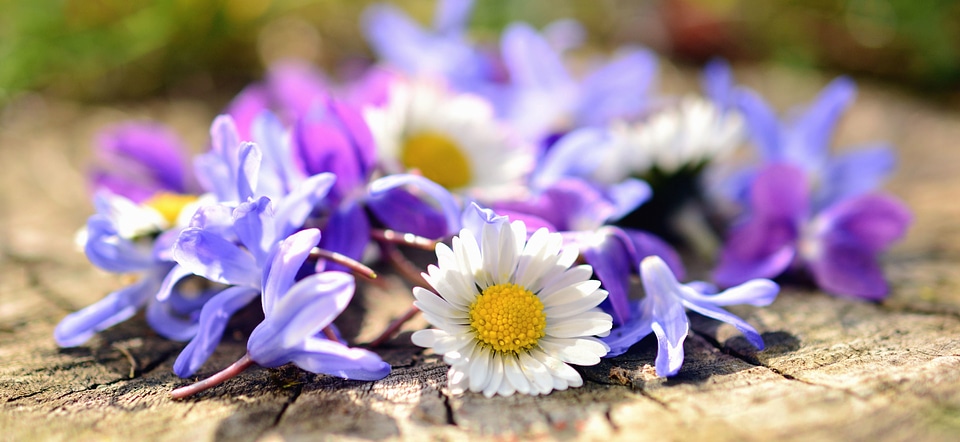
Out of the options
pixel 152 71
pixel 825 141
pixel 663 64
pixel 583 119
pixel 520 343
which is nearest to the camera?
pixel 520 343

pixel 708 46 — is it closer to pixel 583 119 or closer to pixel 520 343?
pixel 583 119

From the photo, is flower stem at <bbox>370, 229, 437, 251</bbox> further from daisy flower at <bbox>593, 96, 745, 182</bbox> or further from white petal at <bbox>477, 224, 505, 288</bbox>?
daisy flower at <bbox>593, 96, 745, 182</bbox>

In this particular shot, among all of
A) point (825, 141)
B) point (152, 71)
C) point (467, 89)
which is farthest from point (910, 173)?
point (152, 71)

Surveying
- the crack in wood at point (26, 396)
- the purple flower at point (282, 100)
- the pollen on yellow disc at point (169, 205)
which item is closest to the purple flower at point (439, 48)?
the purple flower at point (282, 100)

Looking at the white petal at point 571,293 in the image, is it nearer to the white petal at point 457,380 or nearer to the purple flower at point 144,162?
the white petal at point 457,380

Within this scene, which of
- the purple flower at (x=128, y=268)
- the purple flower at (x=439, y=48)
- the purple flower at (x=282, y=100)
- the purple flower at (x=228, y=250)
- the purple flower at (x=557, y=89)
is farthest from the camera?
the purple flower at (x=439, y=48)

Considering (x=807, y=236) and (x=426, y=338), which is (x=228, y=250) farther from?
(x=807, y=236)
